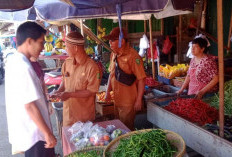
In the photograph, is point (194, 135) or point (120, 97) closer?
point (194, 135)

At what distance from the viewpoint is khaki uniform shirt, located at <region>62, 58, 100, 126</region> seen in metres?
2.98

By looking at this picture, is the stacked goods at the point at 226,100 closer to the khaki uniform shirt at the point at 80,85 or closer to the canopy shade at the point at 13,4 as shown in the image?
the khaki uniform shirt at the point at 80,85

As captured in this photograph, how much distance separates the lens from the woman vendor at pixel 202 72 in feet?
11.6

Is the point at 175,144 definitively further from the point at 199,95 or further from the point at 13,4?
the point at 13,4

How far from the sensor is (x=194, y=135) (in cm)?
245

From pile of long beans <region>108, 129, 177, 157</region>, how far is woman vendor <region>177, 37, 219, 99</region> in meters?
1.80

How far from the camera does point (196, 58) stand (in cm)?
385

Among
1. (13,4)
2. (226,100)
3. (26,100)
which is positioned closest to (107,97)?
(226,100)

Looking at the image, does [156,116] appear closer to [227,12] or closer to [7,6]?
[7,6]

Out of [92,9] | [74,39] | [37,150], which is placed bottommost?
[37,150]

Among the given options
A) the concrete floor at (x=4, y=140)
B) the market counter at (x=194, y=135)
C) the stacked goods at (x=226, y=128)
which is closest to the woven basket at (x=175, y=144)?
the market counter at (x=194, y=135)

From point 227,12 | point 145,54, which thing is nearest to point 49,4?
point 145,54

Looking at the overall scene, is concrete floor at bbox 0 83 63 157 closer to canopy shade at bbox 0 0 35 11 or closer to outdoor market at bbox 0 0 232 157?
outdoor market at bbox 0 0 232 157

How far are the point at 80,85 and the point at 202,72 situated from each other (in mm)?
2037
